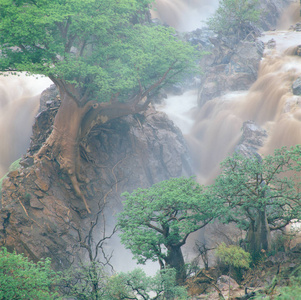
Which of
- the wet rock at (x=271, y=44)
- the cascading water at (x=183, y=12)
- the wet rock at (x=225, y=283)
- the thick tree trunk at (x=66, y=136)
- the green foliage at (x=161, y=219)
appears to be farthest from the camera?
the cascading water at (x=183, y=12)

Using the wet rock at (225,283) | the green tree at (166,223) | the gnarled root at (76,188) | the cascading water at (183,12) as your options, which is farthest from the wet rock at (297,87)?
the cascading water at (183,12)

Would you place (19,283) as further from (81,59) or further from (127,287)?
(81,59)

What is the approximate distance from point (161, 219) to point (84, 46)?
1039 cm

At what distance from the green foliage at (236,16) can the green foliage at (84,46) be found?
17726mm

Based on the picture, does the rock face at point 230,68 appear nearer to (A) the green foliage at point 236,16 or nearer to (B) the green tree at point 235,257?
(A) the green foliage at point 236,16

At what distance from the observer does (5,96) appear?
28.0 metres

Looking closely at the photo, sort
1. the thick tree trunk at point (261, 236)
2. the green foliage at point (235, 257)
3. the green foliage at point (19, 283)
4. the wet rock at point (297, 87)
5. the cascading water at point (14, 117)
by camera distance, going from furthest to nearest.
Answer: the cascading water at point (14, 117) < the wet rock at point (297, 87) < the thick tree trunk at point (261, 236) < the green foliage at point (235, 257) < the green foliage at point (19, 283)

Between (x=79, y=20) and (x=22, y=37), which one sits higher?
(x=79, y=20)

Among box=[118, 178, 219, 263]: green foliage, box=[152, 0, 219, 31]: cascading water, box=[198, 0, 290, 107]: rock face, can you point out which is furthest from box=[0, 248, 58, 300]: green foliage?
box=[152, 0, 219, 31]: cascading water

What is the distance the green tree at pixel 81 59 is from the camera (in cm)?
1370

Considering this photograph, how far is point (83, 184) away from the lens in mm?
17906

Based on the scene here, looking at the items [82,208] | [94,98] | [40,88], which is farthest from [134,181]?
[40,88]

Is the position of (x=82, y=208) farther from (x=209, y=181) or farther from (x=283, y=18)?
(x=283, y=18)

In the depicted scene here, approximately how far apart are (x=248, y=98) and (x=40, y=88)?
19526 millimetres
